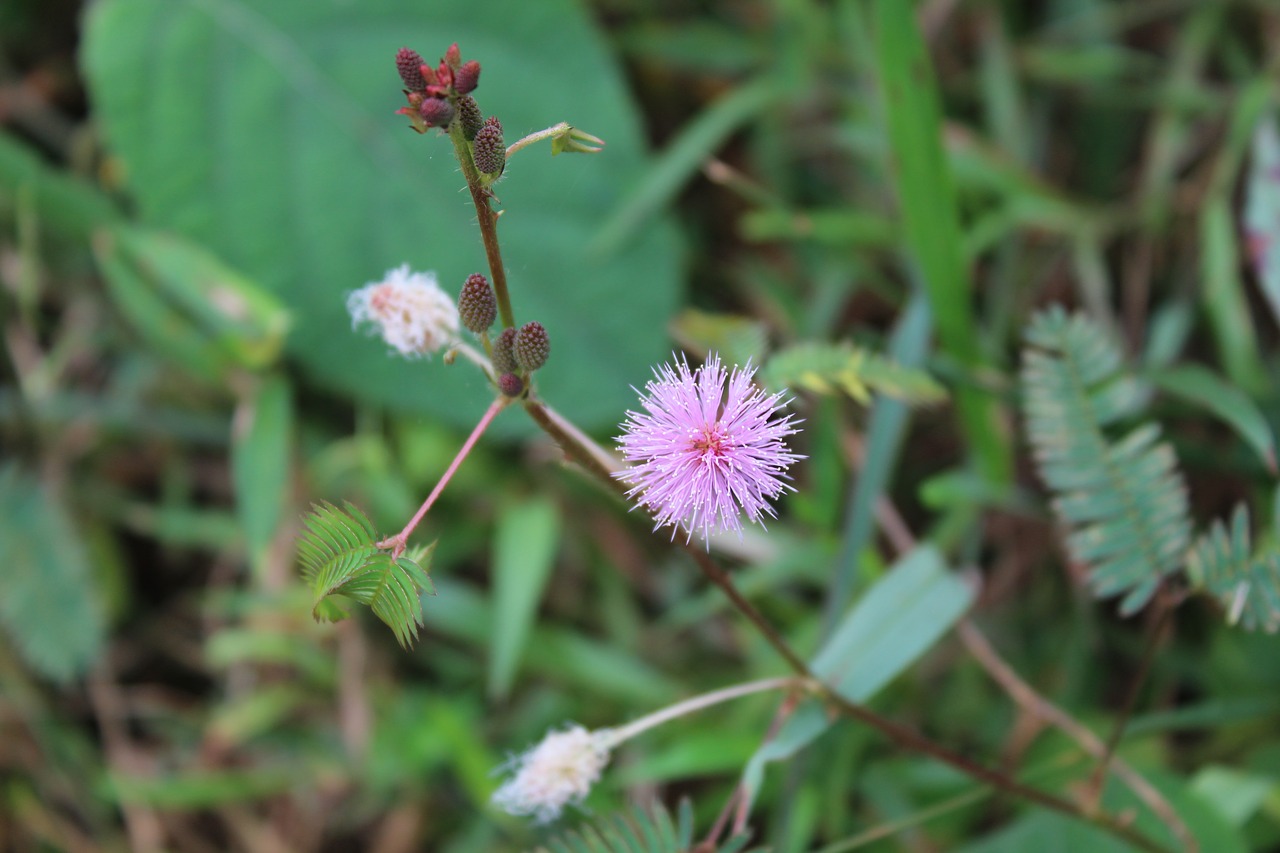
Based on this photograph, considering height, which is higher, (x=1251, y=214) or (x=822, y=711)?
(x=1251, y=214)

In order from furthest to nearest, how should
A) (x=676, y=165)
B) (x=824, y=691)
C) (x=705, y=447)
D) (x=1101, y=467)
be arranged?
1. (x=676, y=165)
2. (x=1101, y=467)
3. (x=824, y=691)
4. (x=705, y=447)

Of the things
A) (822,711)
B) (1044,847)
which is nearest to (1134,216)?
(1044,847)

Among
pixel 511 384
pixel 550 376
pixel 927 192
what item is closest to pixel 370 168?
pixel 550 376

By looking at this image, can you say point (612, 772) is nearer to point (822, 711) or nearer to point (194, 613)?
point (822, 711)

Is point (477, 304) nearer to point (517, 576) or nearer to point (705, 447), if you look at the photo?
point (705, 447)

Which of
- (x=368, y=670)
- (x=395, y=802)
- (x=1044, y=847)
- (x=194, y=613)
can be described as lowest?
(x=1044, y=847)

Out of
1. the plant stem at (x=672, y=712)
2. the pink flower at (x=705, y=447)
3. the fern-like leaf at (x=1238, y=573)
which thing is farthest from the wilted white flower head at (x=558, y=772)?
the fern-like leaf at (x=1238, y=573)
